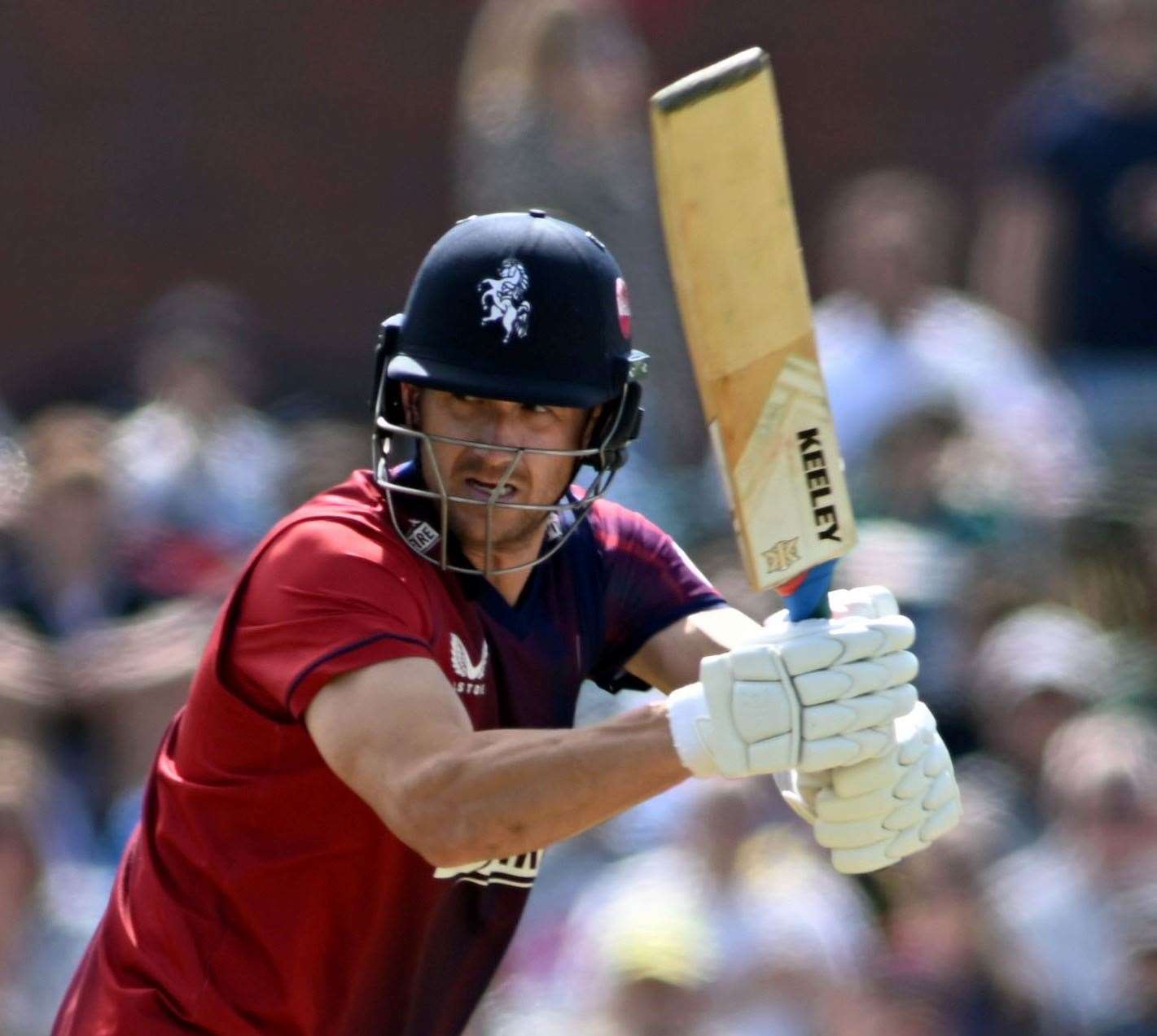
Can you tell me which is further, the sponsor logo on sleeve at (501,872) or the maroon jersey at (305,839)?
the sponsor logo on sleeve at (501,872)

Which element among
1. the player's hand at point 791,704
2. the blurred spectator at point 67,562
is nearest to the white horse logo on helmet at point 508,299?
the player's hand at point 791,704

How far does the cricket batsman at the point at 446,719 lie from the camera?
2652mm

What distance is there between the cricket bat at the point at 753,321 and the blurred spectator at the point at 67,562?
2636mm

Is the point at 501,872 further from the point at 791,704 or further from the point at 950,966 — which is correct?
the point at 950,966

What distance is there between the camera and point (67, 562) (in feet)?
16.8

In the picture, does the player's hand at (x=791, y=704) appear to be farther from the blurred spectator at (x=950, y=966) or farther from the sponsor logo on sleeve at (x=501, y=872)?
the blurred spectator at (x=950, y=966)

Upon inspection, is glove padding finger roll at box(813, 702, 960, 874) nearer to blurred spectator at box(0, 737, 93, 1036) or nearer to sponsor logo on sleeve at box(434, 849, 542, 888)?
sponsor logo on sleeve at box(434, 849, 542, 888)

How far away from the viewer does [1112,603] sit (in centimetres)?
555

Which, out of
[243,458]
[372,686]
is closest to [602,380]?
[372,686]

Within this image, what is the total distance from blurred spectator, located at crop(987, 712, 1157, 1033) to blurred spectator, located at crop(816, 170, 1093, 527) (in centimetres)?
91

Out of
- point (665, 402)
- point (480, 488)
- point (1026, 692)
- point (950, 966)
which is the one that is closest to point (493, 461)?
point (480, 488)

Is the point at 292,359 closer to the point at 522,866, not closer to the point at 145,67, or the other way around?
the point at 145,67

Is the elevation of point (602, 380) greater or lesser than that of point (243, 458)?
greater

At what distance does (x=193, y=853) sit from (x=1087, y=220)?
12.4 ft
